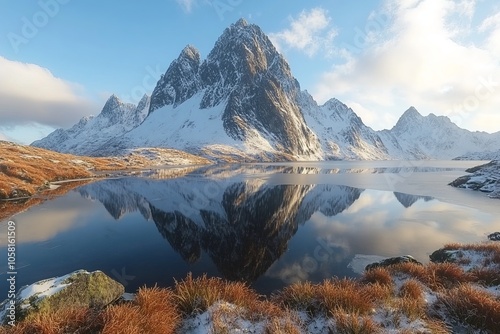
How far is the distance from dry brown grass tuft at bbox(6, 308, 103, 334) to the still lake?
687 cm

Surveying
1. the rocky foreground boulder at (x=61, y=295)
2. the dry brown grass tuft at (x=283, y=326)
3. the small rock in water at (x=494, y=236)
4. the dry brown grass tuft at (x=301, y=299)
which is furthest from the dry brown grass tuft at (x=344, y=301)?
the small rock in water at (x=494, y=236)

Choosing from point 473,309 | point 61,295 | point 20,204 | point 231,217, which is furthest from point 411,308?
point 20,204

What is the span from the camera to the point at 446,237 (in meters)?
20.8

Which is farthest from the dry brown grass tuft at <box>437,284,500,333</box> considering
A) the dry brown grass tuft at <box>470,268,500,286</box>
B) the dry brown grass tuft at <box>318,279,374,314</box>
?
the dry brown grass tuft at <box>470,268,500,286</box>

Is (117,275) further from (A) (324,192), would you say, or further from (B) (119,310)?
(A) (324,192)

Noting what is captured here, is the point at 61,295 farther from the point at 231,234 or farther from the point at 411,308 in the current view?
the point at 231,234

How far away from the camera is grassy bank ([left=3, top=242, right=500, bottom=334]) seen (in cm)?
598

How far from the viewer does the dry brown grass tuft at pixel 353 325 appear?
642cm

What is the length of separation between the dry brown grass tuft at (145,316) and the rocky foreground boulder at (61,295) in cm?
169

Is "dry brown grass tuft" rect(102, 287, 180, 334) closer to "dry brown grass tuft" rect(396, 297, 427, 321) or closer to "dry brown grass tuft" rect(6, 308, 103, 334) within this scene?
"dry brown grass tuft" rect(6, 308, 103, 334)

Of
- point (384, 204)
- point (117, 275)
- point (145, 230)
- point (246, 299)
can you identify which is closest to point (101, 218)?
point (145, 230)

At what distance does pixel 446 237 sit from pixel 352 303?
1801 cm

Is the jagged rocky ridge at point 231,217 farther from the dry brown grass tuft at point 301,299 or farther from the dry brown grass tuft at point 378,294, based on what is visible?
the dry brown grass tuft at point 378,294

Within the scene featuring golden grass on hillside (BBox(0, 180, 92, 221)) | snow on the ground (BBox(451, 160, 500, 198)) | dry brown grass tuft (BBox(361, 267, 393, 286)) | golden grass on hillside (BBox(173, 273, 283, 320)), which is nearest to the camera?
golden grass on hillside (BBox(173, 273, 283, 320))
